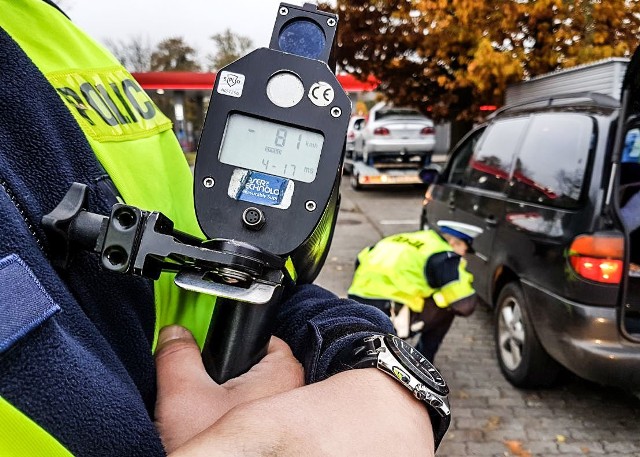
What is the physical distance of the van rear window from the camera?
2.79m

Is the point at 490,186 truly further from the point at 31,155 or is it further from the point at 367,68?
the point at 367,68

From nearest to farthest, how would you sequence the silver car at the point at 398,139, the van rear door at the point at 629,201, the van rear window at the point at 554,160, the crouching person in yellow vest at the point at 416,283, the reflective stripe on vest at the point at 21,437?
the reflective stripe on vest at the point at 21,437 < the van rear door at the point at 629,201 < the van rear window at the point at 554,160 < the crouching person in yellow vest at the point at 416,283 < the silver car at the point at 398,139

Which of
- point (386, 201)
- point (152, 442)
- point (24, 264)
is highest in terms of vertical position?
point (24, 264)

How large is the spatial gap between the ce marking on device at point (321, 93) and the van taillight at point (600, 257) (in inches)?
88.8

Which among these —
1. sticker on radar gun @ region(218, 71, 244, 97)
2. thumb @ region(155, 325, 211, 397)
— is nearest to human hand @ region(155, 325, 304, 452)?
thumb @ region(155, 325, 211, 397)

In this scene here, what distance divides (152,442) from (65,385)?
120mm

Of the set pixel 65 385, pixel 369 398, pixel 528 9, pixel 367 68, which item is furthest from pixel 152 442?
pixel 367 68

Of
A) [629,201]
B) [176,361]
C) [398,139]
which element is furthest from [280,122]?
[398,139]

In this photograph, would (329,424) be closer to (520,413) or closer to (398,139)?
(520,413)

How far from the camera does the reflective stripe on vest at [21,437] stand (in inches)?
16.0

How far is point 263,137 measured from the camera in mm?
742

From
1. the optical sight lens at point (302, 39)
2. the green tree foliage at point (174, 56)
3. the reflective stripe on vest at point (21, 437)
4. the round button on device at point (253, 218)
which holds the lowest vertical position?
the reflective stripe on vest at point (21, 437)

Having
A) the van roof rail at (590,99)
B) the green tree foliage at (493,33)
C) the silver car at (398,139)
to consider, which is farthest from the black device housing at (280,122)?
the silver car at (398,139)

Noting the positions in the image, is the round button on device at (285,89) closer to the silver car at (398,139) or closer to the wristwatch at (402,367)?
the wristwatch at (402,367)
